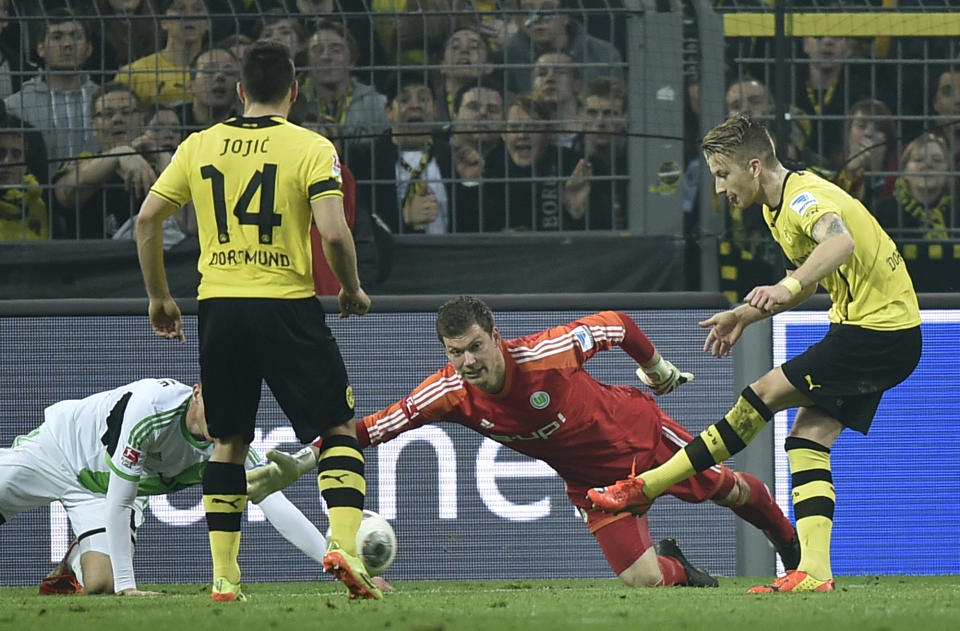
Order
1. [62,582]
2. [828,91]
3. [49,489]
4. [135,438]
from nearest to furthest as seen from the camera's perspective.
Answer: [135,438] → [62,582] → [49,489] → [828,91]

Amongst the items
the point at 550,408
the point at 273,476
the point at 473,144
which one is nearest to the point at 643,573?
the point at 550,408

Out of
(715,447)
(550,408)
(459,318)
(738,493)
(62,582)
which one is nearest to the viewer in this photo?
(715,447)

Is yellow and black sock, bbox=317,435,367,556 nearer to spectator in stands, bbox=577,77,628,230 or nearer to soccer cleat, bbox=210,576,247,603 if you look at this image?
soccer cleat, bbox=210,576,247,603

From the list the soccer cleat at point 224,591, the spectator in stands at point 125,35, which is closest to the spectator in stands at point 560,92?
the spectator in stands at point 125,35

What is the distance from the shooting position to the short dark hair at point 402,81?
26.2ft

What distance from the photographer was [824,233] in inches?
209

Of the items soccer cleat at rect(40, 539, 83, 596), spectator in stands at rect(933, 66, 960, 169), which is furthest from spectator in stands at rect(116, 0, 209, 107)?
spectator in stands at rect(933, 66, 960, 169)

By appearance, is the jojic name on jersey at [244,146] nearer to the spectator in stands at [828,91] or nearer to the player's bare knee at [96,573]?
the player's bare knee at [96,573]

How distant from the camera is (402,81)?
8.00 metres

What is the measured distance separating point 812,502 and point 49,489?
3319mm

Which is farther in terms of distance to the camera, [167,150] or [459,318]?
[167,150]

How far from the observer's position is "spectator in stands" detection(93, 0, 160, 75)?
7.90 metres

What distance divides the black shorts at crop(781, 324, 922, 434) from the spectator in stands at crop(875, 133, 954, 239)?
2.44 meters

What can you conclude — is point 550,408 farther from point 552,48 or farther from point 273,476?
point 552,48
